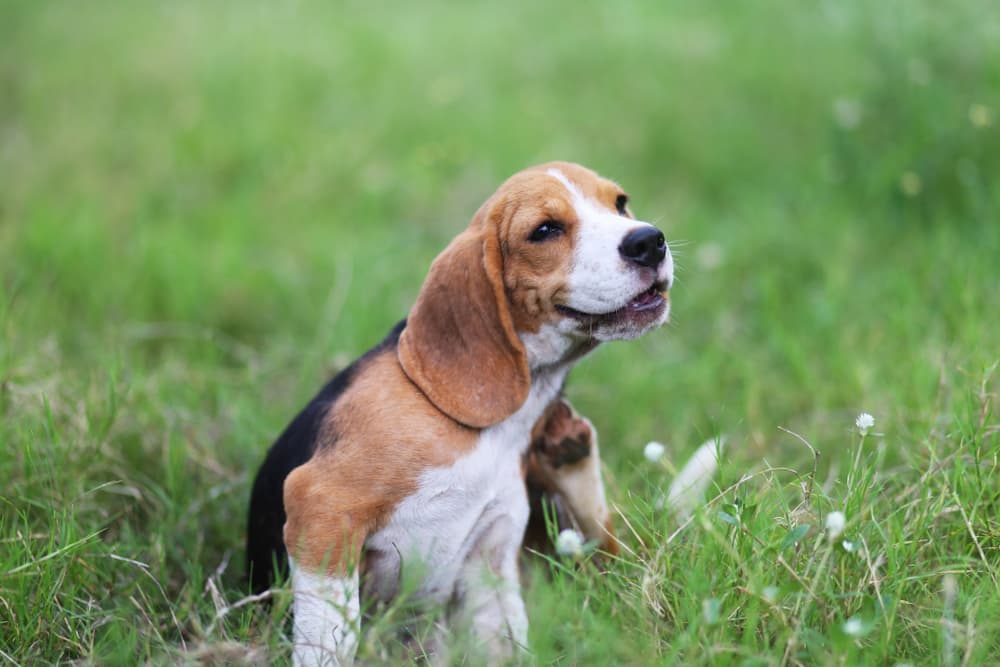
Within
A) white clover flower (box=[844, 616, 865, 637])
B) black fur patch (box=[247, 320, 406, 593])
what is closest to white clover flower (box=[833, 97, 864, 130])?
black fur patch (box=[247, 320, 406, 593])

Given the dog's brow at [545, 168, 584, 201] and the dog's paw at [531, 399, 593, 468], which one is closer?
the dog's brow at [545, 168, 584, 201]

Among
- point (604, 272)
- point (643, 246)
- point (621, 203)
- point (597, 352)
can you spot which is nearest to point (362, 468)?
point (604, 272)

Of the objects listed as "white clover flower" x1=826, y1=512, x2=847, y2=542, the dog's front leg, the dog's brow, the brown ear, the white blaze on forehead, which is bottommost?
the dog's front leg

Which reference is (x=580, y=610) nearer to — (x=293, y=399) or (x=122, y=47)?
(x=293, y=399)

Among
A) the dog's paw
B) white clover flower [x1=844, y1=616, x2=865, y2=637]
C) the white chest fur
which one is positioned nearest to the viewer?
white clover flower [x1=844, y1=616, x2=865, y2=637]

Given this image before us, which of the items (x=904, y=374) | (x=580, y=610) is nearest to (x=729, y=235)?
(x=904, y=374)

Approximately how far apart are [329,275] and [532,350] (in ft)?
9.10

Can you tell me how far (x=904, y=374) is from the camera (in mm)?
4250

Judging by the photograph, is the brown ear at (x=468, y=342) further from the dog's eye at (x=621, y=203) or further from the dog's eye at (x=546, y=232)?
the dog's eye at (x=621, y=203)

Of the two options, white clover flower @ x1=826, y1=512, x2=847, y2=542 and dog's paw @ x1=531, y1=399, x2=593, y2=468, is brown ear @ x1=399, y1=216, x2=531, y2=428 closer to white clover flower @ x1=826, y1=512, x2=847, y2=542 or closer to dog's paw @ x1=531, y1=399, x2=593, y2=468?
dog's paw @ x1=531, y1=399, x2=593, y2=468

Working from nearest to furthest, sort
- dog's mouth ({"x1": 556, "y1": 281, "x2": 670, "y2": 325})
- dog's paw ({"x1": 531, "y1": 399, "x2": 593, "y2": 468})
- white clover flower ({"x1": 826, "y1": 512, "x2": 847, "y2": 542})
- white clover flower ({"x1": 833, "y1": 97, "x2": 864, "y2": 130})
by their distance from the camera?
white clover flower ({"x1": 826, "y1": 512, "x2": 847, "y2": 542}), dog's mouth ({"x1": 556, "y1": 281, "x2": 670, "y2": 325}), dog's paw ({"x1": 531, "y1": 399, "x2": 593, "y2": 468}), white clover flower ({"x1": 833, "y1": 97, "x2": 864, "y2": 130})

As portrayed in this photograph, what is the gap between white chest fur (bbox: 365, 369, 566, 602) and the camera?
9.46 feet

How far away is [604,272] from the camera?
2906 millimetres

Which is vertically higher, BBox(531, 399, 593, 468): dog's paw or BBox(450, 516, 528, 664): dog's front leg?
BBox(531, 399, 593, 468): dog's paw
